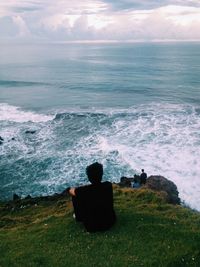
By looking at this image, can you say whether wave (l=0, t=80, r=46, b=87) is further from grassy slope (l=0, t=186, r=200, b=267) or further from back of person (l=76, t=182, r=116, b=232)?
back of person (l=76, t=182, r=116, b=232)

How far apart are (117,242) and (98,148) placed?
103 ft

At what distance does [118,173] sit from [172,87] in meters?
57.5

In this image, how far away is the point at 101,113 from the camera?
212 feet

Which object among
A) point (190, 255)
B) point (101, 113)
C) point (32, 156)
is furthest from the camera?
point (101, 113)

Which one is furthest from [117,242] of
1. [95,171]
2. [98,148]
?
[98,148]

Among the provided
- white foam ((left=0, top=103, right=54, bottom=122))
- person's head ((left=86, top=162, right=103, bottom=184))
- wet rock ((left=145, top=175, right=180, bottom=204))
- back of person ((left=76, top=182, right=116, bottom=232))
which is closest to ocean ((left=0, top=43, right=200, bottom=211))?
white foam ((left=0, top=103, right=54, bottom=122))

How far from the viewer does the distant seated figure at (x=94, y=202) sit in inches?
512

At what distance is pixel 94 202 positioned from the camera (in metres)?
13.2

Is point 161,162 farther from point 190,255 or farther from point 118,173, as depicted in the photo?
point 190,255

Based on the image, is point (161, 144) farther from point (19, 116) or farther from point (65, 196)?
point (19, 116)

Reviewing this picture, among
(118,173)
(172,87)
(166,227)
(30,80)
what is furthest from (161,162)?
(30,80)

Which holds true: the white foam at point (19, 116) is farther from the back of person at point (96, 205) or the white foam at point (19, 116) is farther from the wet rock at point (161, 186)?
the back of person at point (96, 205)

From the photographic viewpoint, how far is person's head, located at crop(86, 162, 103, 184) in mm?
12258

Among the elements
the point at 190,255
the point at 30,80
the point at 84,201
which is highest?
the point at 30,80
